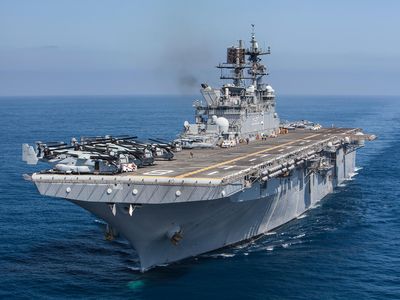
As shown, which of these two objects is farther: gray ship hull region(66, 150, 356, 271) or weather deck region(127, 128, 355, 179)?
weather deck region(127, 128, 355, 179)

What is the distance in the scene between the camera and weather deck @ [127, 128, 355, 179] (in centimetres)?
2389

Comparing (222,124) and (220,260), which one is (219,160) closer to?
(220,260)

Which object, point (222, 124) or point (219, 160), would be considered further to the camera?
point (222, 124)

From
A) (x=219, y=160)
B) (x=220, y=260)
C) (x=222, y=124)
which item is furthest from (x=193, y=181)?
(x=222, y=124)

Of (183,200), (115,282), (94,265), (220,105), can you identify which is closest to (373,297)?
(183,200)

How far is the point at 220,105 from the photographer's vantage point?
122 ft

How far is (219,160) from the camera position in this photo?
2875 cm

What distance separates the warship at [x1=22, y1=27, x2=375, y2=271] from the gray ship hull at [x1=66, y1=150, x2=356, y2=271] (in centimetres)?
4

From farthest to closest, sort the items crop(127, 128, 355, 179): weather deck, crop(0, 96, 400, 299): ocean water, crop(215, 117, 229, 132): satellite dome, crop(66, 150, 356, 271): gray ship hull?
crop(215, 117, 229, 132): satellite dome
crop(127, 128, 355, 179): weather deck
crop(66, 150, 356, 271): gray ship hull
crop(0, 96, 400, 299): ocean water

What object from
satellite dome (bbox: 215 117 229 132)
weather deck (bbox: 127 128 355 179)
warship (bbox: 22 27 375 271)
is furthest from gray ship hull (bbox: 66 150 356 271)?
satellite dome (bbox: 215 117 229 132)

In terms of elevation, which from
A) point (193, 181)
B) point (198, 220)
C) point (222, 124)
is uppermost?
point (222, 124)

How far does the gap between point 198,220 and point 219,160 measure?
6411 millimetres

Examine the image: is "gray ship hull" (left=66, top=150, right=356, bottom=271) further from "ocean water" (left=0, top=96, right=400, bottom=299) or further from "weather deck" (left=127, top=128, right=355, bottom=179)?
"weather deck" (left=127, top=128, right=355, bottom=179)

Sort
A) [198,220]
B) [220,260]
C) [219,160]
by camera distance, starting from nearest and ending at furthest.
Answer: [198,220] → [220,260] → [219,160]
